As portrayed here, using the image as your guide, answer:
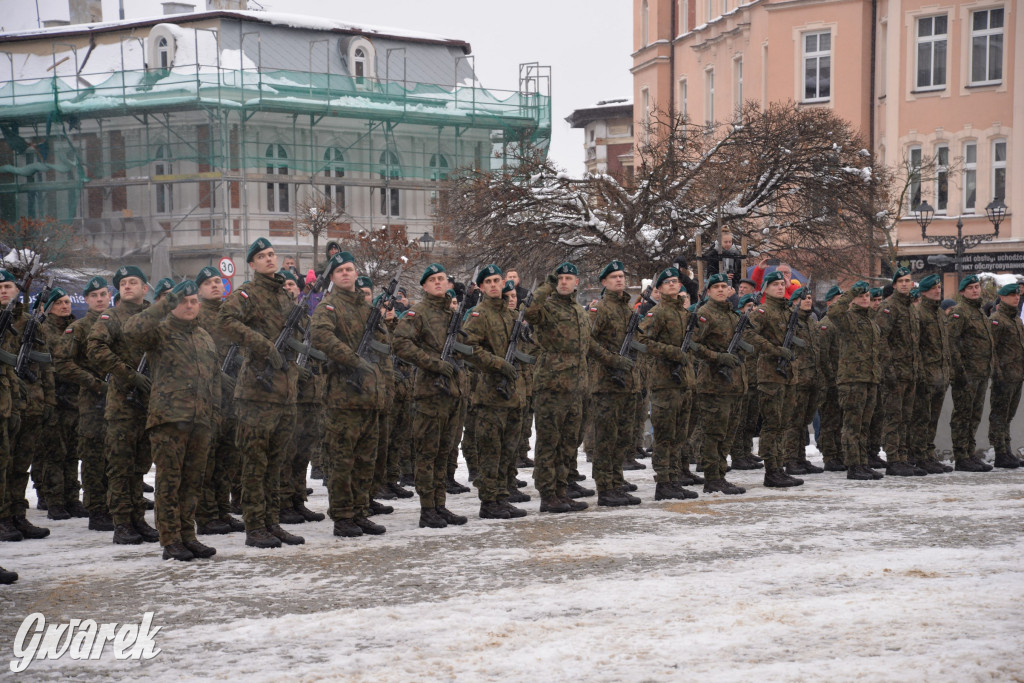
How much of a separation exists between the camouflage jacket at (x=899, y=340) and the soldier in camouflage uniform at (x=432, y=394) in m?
4.91

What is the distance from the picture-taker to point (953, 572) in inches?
300

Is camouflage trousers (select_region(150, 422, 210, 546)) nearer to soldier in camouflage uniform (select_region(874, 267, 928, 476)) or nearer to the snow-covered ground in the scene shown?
the snow-covered ground

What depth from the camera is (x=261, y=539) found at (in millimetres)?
8859

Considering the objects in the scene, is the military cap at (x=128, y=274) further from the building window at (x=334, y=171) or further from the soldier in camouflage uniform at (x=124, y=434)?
the building window at (x=334, y=171)

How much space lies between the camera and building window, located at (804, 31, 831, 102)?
41.6 m

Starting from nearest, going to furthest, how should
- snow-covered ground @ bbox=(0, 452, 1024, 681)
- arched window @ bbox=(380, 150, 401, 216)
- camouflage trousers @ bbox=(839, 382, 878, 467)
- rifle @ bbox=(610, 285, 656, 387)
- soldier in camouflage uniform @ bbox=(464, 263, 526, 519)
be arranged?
snow-covered ground @ bbox=(0, 452, 1024, 681) → soldier in camouflage uniform @ bbox=(464, 263, 526, 519) → rifle @ bbox=(610, 285, 656, 387) → camouflage trousers @ bbox=(839, 382, 878, 467) → arched window @ bbox=(380, 150, 401, 216)

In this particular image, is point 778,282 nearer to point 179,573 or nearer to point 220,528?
point 220,528

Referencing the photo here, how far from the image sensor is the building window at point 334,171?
49844 mm

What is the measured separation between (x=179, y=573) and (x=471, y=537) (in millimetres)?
2082

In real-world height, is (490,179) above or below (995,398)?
above

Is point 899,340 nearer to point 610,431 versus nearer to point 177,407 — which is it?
point 610,431

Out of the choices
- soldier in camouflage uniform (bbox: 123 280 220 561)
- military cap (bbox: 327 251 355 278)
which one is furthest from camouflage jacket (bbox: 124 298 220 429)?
military cap (bbox: 327 251 355 278)

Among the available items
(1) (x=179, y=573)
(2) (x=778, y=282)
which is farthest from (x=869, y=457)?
(1) (x=179, y=573)

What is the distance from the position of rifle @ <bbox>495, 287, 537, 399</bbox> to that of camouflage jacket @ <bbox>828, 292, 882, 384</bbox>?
3679mm
